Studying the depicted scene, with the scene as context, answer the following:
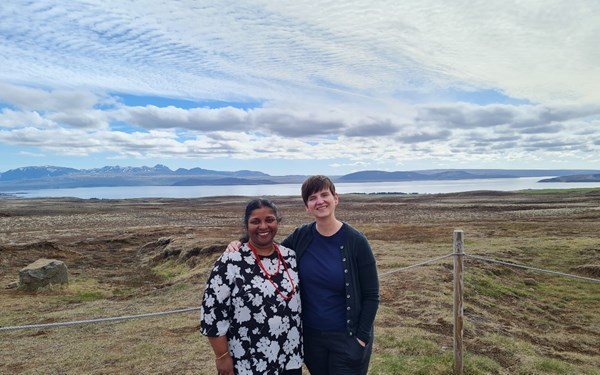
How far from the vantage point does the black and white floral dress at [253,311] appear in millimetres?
3176

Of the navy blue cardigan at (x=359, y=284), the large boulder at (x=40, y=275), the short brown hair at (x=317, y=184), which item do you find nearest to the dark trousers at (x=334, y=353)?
the navy blue cardigan at (x=359, y=284)

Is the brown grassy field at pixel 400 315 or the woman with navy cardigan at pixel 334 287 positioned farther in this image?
the brown grassy field at pixel 400 315

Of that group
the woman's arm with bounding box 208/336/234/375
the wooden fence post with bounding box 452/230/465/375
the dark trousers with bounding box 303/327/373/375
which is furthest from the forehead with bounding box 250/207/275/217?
the wooden fence post with bounding box 452/230/465/375

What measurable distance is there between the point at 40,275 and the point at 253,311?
50.8ft

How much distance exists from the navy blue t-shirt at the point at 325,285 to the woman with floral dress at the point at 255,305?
0.45ft

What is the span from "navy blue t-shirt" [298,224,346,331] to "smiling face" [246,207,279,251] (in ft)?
1.43

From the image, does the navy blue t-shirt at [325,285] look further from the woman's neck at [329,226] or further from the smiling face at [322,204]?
the smiling face at [322,204]

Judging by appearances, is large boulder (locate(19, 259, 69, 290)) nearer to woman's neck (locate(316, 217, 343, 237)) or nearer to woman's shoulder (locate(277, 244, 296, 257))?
woman's shoulder (locate(277, 244, 296, 257))

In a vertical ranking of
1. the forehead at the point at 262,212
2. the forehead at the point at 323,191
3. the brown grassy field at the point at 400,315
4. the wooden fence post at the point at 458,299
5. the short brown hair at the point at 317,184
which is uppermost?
the short brown hair at the point at 317,184

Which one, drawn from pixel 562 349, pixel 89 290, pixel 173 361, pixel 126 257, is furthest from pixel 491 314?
pixel 126 257

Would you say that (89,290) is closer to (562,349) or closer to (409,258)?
(409,258)

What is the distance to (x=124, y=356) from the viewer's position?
25.9 feet

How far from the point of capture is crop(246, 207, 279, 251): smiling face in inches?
132

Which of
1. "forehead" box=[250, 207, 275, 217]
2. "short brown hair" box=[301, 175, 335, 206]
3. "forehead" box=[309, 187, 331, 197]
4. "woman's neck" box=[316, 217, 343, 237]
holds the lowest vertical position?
"woman's neck" box=[316, 217, 343, 237]
